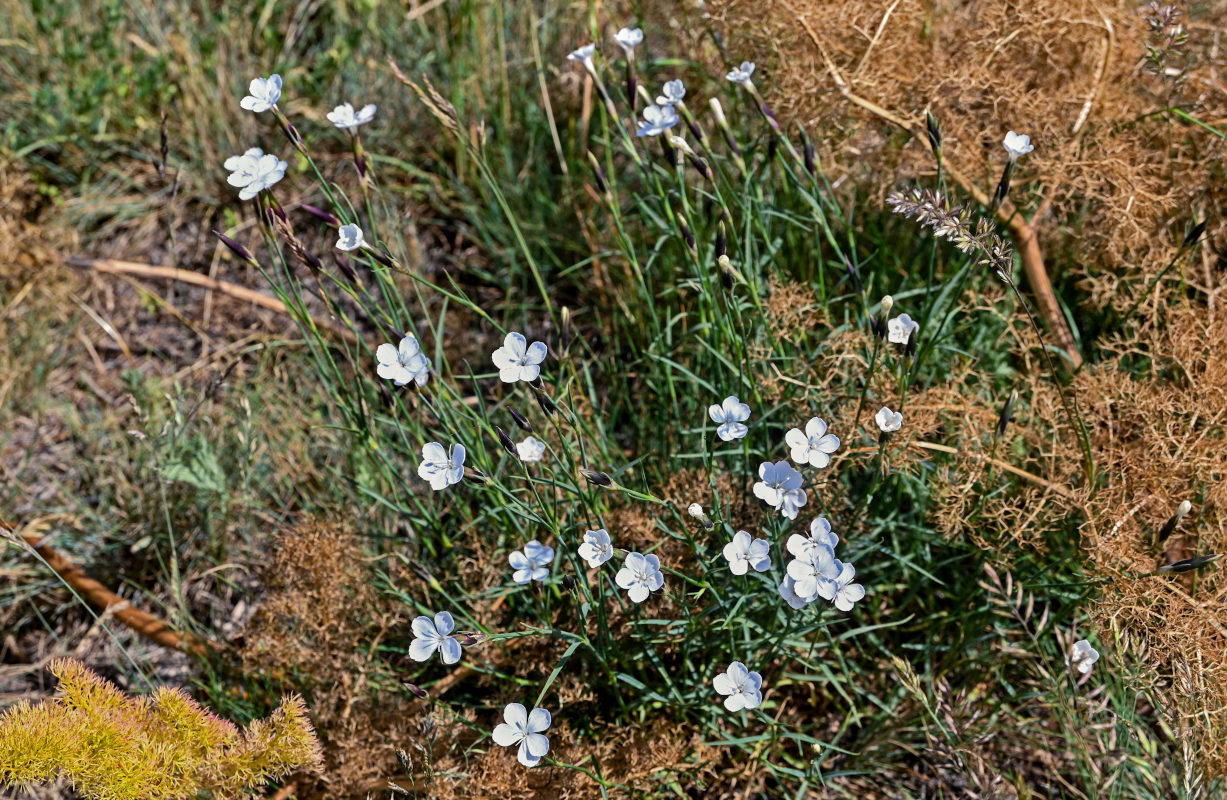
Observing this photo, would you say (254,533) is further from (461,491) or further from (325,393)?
(461,491)

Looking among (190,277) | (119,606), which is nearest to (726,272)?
(119,606)

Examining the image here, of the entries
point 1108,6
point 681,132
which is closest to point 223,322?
point 681,132

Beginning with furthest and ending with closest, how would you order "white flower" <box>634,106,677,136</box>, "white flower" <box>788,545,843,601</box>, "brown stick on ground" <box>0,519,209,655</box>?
"brown stick on ground" <box>0,519,209,655</box>
"white flower" <box>634,106,677,136</box>
"white flower" <box>788,545,843,601</box>

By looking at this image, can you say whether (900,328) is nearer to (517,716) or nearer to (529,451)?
(529,451)

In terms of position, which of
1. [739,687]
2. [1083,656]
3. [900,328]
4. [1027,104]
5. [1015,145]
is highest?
[1015,145]

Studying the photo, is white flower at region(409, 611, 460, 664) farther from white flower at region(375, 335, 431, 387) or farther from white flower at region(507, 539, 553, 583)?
white flower at region(375, 335, 431, 387)

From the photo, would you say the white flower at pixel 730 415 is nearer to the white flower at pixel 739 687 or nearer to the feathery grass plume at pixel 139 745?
the white flower at pixel 739 687

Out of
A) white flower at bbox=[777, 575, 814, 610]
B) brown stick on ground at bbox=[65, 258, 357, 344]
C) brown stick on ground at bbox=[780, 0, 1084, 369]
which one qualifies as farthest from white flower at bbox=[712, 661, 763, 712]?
brown stick on ground at bbox=[65, 258, 357, 344]
